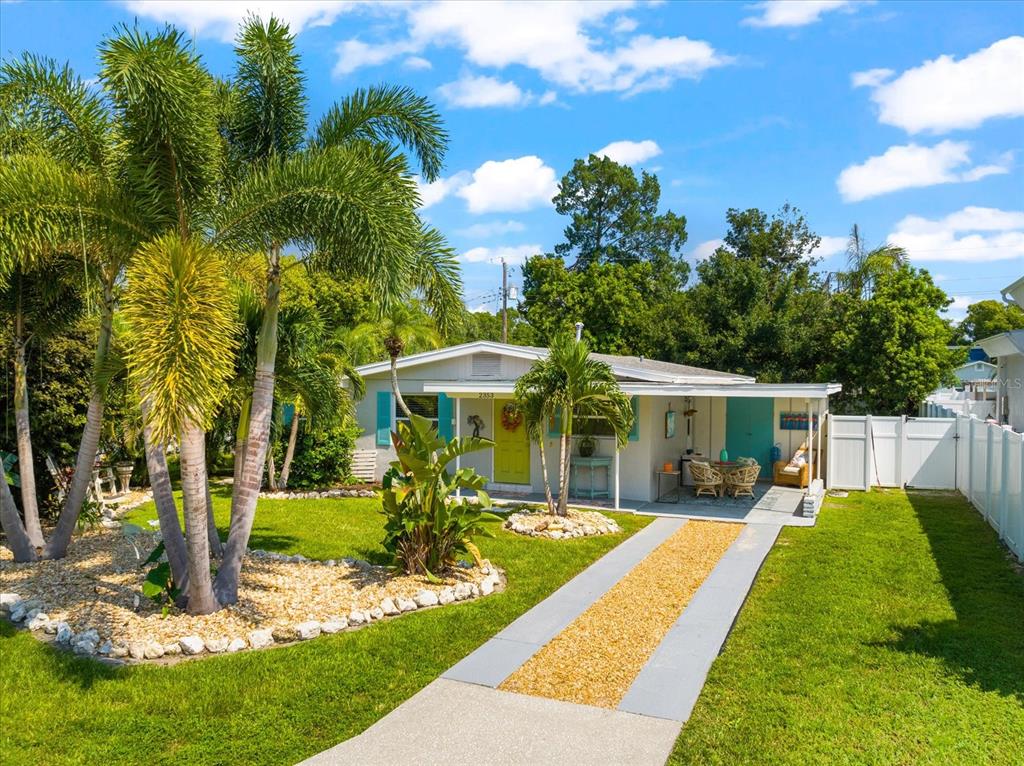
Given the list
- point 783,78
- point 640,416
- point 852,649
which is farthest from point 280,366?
point 783,78

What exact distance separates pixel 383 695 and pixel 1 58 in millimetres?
6713

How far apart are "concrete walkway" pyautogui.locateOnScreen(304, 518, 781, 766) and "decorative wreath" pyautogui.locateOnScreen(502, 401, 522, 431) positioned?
802 cm

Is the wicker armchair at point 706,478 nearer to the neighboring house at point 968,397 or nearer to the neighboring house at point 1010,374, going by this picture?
the neighboring house at point 1010,374

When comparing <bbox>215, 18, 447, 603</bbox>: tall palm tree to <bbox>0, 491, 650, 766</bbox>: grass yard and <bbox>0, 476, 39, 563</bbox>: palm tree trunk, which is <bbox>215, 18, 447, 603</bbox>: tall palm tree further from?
<bbox>0, 476, 39, 563</bbox>: palm tree trunk

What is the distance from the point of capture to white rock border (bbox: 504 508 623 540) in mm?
10766

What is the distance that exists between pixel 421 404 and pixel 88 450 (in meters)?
8.65

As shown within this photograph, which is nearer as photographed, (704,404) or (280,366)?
(280,366)

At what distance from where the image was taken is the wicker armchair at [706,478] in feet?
45.9

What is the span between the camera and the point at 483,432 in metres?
15.4

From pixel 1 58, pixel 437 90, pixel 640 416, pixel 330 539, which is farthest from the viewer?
pixel 640 416

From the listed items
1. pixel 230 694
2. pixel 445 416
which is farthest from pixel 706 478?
pixel 230 694

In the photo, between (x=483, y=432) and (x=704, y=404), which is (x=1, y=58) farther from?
(x=704, y=404)

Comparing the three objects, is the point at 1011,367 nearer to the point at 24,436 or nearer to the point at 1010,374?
the point at 1010,374

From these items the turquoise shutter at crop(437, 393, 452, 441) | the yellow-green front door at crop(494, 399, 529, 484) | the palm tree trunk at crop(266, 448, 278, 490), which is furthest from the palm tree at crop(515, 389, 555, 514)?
the palm tree trunk at crop(266, 448, 278, 490)
